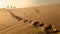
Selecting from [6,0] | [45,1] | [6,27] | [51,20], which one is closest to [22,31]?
[6,27]

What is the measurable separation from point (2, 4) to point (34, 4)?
0.78 meters

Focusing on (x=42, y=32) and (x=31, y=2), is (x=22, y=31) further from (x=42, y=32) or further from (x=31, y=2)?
(x=31, y=2)

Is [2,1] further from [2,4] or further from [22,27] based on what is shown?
[22,27]

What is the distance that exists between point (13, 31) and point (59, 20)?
68 cm

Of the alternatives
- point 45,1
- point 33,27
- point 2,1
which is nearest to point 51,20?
point 33,27

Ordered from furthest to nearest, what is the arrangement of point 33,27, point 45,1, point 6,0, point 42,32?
point 6,0, point 45,1, point 33,27, point 42,32

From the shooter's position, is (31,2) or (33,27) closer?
(33,27)

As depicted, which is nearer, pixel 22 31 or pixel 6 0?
pixel 22 31

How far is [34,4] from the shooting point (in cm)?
283

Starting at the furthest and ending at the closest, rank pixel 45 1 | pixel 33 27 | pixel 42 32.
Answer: pixel 45 1, pixel 33 27, pixel 42 32

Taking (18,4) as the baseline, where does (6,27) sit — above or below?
above

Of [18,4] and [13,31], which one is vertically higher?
[13,31]

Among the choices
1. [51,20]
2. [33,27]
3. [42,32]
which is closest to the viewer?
[42,32]

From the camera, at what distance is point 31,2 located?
2.85 m
